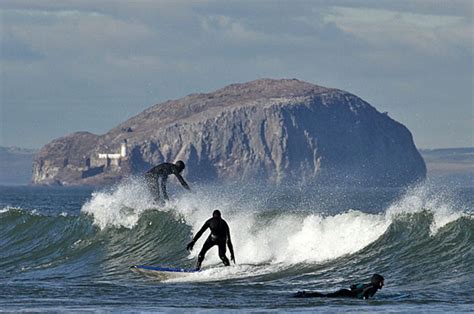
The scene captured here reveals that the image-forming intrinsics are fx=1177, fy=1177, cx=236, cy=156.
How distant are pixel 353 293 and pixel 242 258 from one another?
23.7 ft

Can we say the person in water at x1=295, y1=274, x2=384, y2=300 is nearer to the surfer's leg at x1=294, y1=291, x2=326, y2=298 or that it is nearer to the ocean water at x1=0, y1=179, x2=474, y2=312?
the surfer's leg at x1=294, y1=291, x2=326, y2=298

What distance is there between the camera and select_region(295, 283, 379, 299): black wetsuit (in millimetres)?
19234

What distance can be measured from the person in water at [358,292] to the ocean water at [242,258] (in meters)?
0.17

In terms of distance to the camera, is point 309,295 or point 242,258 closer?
point 309,295

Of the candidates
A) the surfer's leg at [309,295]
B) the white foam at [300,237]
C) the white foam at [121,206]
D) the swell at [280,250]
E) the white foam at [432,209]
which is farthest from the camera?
the white foam at [121,206]

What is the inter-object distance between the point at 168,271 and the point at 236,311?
Answer: 5027 millimetres

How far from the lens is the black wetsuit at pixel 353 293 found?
757 inches

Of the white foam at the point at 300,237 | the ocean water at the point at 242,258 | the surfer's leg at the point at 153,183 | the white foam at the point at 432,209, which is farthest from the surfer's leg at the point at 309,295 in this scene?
the surfer's leg at the point at 153,183

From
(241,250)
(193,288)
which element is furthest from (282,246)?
(193,288)

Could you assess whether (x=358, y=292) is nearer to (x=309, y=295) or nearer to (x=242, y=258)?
(x=309, y=295)

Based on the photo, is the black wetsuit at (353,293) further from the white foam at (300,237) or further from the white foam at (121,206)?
the white foam at (121,206)

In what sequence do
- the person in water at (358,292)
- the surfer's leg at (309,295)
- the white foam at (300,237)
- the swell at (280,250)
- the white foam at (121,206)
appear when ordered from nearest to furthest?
1. the person in water at (358,292)
2. the surfer's leg at (309,295)
3. the swell at (280,250)
4. the white foam at (300,237)
5. the white foam at (121,206)

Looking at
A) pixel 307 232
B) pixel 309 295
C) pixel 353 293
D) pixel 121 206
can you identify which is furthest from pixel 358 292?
pixel 121 206

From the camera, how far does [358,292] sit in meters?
19.4
